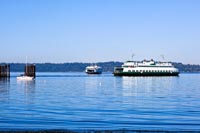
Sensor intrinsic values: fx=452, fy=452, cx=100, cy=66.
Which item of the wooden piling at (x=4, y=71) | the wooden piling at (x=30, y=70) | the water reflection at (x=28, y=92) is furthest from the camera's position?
the wooden piling at (x=30, y=70)

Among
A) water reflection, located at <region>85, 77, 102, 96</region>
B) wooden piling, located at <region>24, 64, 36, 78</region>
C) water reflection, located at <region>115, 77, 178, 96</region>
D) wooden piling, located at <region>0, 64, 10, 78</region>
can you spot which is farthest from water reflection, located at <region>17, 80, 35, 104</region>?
wooden piling, located at <region>24, 64, 36, 78</region>

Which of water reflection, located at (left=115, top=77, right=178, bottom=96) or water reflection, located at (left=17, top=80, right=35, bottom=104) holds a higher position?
water reflection, located at (left=17, top=80, right=35, bottom=104)

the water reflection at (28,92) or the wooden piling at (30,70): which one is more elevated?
the wooden piling at (30,70)

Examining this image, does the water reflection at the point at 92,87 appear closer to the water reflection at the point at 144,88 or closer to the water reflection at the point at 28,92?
the water reflection at the point at 144,88

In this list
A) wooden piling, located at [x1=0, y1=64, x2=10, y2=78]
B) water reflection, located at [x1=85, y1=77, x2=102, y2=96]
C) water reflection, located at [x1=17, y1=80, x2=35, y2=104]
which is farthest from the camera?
wooden piling, located at [x1=0, y1=64, x2=10, y2=78]

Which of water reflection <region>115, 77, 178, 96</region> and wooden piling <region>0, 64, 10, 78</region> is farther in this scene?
wooden piling <region>0, 64, 10, 78</region>

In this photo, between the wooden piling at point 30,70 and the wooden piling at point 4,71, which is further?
the wooden piling at point 30,70

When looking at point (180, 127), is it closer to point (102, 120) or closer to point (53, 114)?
point (102, 120)

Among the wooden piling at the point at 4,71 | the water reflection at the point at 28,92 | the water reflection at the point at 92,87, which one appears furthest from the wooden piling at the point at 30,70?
the water reflection at the point at 28,92

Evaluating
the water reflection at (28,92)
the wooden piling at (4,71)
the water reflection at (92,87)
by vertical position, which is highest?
the wooden piling at (4,71)

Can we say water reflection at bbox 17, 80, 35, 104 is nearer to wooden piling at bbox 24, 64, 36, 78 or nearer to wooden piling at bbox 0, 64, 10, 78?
wooden piling at bbox 0, 64, 10, 78

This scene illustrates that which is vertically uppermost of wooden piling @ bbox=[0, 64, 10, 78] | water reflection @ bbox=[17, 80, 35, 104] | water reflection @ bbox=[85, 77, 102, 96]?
wooden piling @ bbox=[0, 64, 10, 78]

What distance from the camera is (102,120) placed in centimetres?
3656

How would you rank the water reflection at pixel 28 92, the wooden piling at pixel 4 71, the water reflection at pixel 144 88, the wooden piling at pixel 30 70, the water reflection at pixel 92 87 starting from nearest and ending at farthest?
the water reflection at pixel 28 92, the water reflection at pixel 144 88, the water reflection at pixel 92 87, the wooden piling at pixel 4 71, the wooden piling at pixel 30 70
